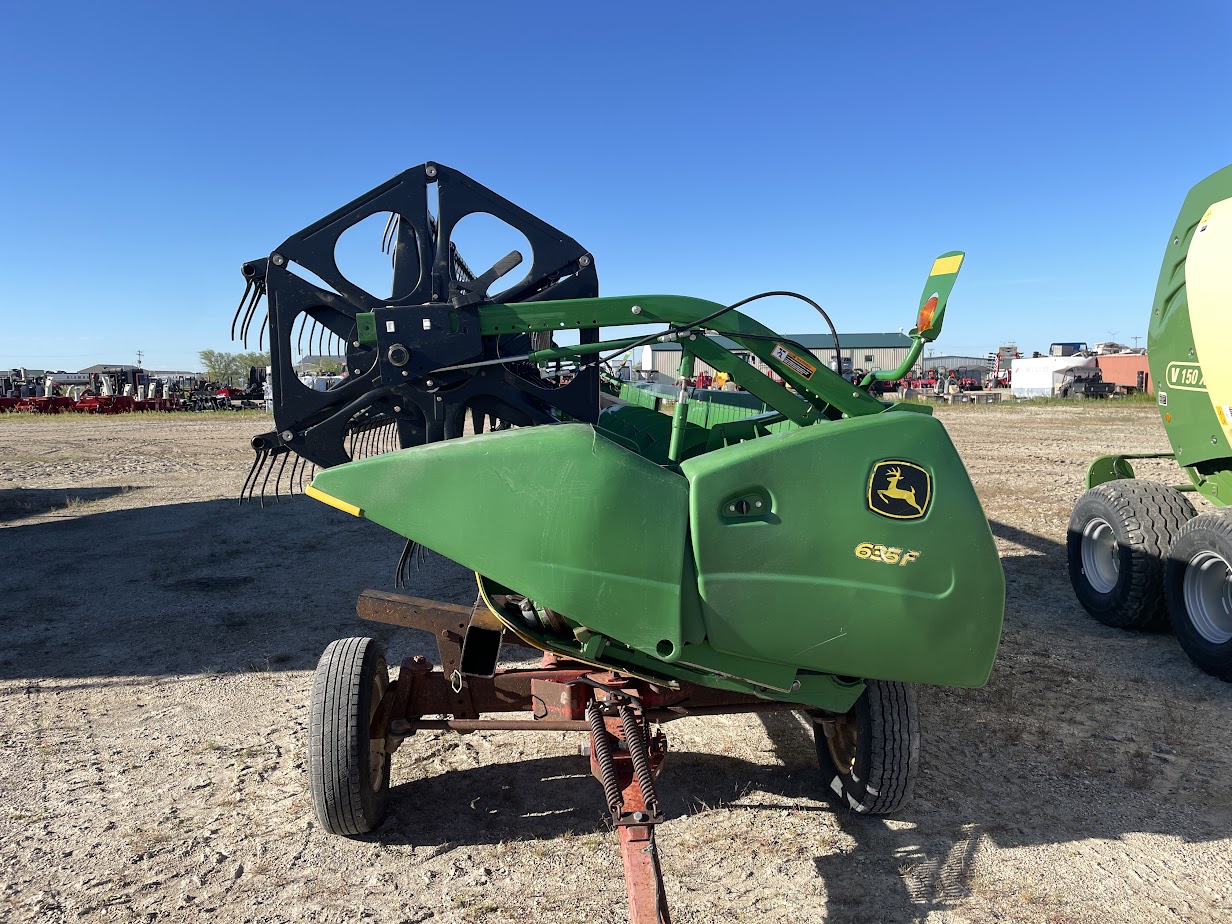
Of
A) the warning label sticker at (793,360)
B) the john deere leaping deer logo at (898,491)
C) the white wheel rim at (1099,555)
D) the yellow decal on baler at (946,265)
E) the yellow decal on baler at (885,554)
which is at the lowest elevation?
the white wheel rim at (1099,555)

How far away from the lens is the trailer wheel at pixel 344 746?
3055 millimetres

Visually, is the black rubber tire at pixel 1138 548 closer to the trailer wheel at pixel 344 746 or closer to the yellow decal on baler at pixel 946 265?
the yellow decal on baler at pixel 946 265

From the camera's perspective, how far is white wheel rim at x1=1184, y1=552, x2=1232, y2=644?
4844 mm

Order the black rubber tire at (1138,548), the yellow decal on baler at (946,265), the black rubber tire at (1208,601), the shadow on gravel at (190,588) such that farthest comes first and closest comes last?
the black rubber tire at (1138,548)
the shadow on gravel at (190,588)
the black rubber tire at (1208,601)
the yellow decal on baler at (946,265)

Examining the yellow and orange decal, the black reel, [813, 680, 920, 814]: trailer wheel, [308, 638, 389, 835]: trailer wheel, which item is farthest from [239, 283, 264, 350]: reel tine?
the yellow and orange decal

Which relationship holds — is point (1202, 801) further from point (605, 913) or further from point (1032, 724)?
point (605, 913)

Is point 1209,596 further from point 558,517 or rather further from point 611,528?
point 558,517

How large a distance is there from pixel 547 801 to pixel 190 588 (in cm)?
463

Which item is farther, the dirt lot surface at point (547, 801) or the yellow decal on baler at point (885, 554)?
the dirt lot surface at point (547, 801)

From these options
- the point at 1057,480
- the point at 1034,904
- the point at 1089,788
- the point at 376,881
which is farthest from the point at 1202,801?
the point at 1057,480

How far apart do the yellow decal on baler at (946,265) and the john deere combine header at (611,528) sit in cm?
3

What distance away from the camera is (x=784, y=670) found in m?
2.77

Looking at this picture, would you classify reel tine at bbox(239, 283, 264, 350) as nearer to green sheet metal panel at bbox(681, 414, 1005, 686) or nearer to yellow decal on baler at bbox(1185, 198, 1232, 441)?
green sheet metal panel at bbox(681, 414, 1005, 686)

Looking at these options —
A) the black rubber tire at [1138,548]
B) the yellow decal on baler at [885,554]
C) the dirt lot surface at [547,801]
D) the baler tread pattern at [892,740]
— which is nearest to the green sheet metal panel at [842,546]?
the yellow decal on baler at [885,554]
